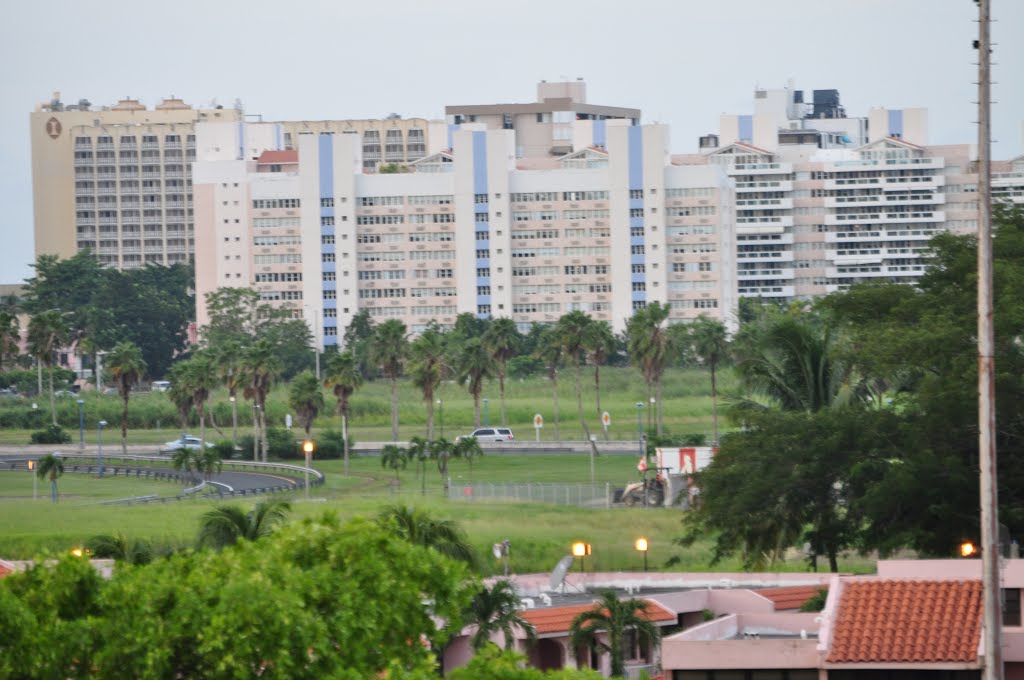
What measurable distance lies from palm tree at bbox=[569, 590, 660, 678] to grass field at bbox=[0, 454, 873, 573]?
15.6 metres

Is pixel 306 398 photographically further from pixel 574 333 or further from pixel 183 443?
pixel 574 333

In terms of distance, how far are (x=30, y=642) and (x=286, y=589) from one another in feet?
11.3

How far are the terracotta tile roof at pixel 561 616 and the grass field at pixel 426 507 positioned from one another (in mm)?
12187

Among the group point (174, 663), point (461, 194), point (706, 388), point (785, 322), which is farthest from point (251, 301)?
point (174, 663)

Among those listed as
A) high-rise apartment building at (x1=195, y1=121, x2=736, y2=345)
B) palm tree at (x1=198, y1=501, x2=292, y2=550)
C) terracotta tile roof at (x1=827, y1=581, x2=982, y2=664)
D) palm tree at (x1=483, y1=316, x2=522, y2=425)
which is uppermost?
high-rise apartment building at (x1=195, y1=121, x2=736, y2=345)

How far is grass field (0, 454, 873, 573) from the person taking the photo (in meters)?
72.1

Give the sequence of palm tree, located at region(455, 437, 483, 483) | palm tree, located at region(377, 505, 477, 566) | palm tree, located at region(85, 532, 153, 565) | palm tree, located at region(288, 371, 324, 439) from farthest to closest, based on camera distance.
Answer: palm tree, located at region(288, 371, 324, 439)
palm tree, located at region(455, 437, 483, 483)
palm tree, located at region(85, 532, 153, 565)
palm tree, located at region(377, 505, 477, 566)

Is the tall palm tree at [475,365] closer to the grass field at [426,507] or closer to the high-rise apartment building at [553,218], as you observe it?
the grass field at [426,507]

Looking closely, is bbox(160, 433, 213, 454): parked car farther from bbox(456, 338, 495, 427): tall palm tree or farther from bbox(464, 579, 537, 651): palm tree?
bbox(464, 579, 537, 651): palm tree

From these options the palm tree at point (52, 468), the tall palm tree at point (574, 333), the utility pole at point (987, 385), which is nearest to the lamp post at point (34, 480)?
the palm tree at point (52, 468)

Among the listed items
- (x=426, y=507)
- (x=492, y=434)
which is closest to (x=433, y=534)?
(x=426, y=507)

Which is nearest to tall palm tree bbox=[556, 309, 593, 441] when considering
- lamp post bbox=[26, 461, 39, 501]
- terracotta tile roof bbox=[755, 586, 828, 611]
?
lamp post bbox=[26, 461, 39, 501]

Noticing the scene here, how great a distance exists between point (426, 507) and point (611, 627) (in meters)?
34.2

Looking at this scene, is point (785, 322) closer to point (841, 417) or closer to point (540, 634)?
point (841, 417)
